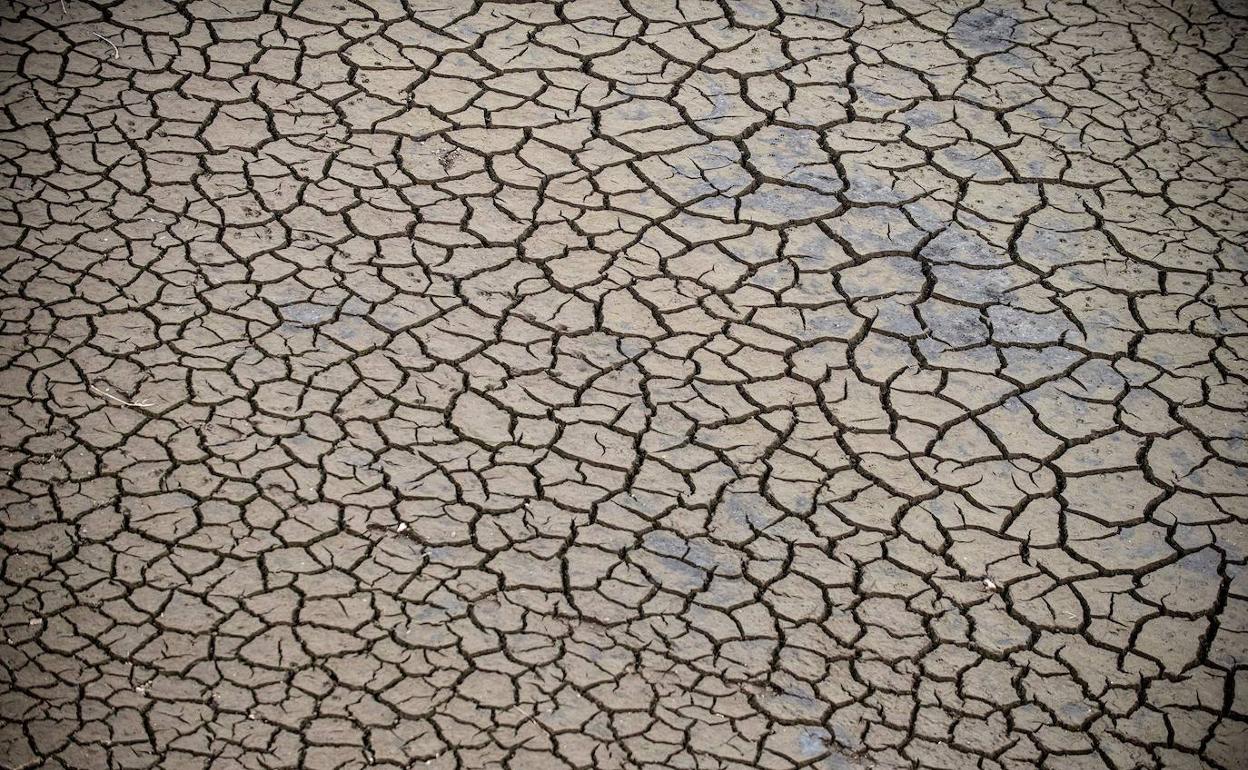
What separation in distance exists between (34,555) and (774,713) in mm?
2050

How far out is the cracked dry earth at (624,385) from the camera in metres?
3.17

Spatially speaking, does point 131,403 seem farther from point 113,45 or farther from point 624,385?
point 113,45

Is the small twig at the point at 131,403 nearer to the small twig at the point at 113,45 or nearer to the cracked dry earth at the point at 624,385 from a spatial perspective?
the cracked dry earth at the point at 624,385

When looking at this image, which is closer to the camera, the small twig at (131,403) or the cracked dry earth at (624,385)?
the cracked dry earth at (624,385)

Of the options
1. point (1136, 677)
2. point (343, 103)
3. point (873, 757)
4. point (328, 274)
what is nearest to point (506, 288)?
point (328, 274)

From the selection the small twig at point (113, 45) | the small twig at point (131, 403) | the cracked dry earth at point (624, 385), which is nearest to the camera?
the cracked dry earth at point (624, 385)

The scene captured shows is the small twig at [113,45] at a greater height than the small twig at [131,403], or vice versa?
the small twig at [113,45]

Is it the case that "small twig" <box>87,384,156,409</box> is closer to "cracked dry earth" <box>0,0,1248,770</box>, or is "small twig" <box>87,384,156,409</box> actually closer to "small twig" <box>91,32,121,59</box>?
"cracked dry earth" <box>0,0,1248,770</box>

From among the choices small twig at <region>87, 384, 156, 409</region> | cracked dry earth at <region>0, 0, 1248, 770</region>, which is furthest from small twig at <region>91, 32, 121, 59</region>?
small twig at <region>87, 384, 156, 409</region>

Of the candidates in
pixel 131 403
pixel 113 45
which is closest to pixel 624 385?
pixel 131 403

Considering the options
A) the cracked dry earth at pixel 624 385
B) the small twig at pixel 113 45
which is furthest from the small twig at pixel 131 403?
the small twig at pixel 113 45

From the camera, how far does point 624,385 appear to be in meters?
3.92

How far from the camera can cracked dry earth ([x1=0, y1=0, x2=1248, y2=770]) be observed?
3.17 m

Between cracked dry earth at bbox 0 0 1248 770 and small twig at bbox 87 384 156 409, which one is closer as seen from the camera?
cracked dry earth at bbox 0 0 1248 770
